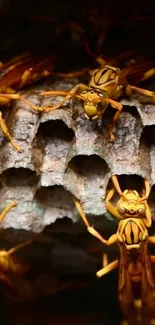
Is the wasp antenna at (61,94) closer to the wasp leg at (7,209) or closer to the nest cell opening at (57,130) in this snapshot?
the nest cell opening at (57,130)

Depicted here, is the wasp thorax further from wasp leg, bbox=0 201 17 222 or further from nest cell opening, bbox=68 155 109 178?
wasp leg, bbox=0 201 17 222

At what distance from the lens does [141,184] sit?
1.88 meters

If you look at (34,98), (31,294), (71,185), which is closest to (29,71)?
(34,98)

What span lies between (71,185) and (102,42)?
19.5 inches

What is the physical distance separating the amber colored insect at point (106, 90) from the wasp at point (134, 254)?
0.16 metres

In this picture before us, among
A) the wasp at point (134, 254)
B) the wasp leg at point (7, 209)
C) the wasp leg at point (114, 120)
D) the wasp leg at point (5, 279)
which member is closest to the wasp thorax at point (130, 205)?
the wasp at point (134, 254)

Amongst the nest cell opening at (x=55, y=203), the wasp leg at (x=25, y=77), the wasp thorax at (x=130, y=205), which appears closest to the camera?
the wasp thorax at (x=130, y=205)

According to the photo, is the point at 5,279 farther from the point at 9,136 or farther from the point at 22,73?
the point at 22,73

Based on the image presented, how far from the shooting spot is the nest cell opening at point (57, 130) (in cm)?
192

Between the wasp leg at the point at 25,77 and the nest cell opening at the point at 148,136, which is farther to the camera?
the wasp leg at the point at 25,77

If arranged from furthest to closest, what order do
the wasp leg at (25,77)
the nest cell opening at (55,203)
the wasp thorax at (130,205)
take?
the wasp leg at (25,77), the nest cell opening at (55,203), the wasp thorax at (130,205)

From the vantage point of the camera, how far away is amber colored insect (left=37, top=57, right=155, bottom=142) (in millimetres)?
1819

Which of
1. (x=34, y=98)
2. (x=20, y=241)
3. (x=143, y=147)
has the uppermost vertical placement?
(x=34, y=98)

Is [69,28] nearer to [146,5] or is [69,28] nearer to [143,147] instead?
[146,5]
